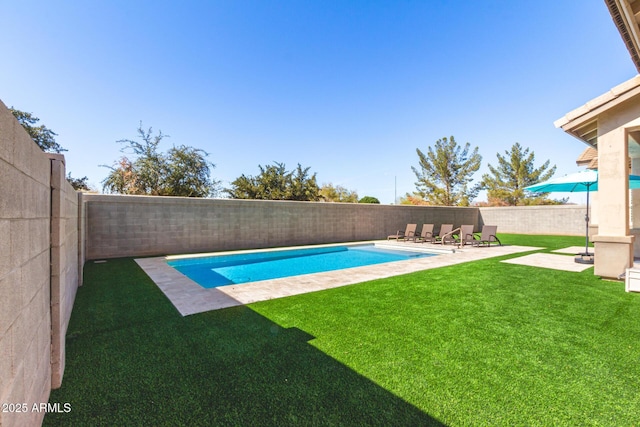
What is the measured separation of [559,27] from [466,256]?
32.6 feet

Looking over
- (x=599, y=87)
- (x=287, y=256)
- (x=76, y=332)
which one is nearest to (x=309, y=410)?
(x=76, y=332)

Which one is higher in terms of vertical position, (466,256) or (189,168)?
(189,168)

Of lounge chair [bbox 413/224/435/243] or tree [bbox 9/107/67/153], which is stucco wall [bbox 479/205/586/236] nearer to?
lounge chair [bbox 413/224/435/243]

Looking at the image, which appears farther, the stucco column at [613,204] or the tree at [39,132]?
the tree at [39,132]

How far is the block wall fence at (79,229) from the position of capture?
52.7 inches

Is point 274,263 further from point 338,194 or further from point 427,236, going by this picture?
point 338,194

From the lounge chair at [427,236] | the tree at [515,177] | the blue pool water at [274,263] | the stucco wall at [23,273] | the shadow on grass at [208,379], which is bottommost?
the blue pool water at [274,263]

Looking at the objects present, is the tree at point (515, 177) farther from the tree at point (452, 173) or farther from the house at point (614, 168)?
the house at point (614, 168)

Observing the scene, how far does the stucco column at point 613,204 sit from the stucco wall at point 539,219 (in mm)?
16453

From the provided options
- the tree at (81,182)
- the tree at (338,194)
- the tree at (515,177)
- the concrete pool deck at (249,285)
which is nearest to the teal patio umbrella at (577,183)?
the concrete pool deck at (249,285)

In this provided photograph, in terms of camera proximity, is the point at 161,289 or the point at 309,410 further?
the point at 161,289

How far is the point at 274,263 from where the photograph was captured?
10.3 m

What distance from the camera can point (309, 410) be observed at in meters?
2.11

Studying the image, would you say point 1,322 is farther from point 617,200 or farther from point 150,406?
point 617,200
